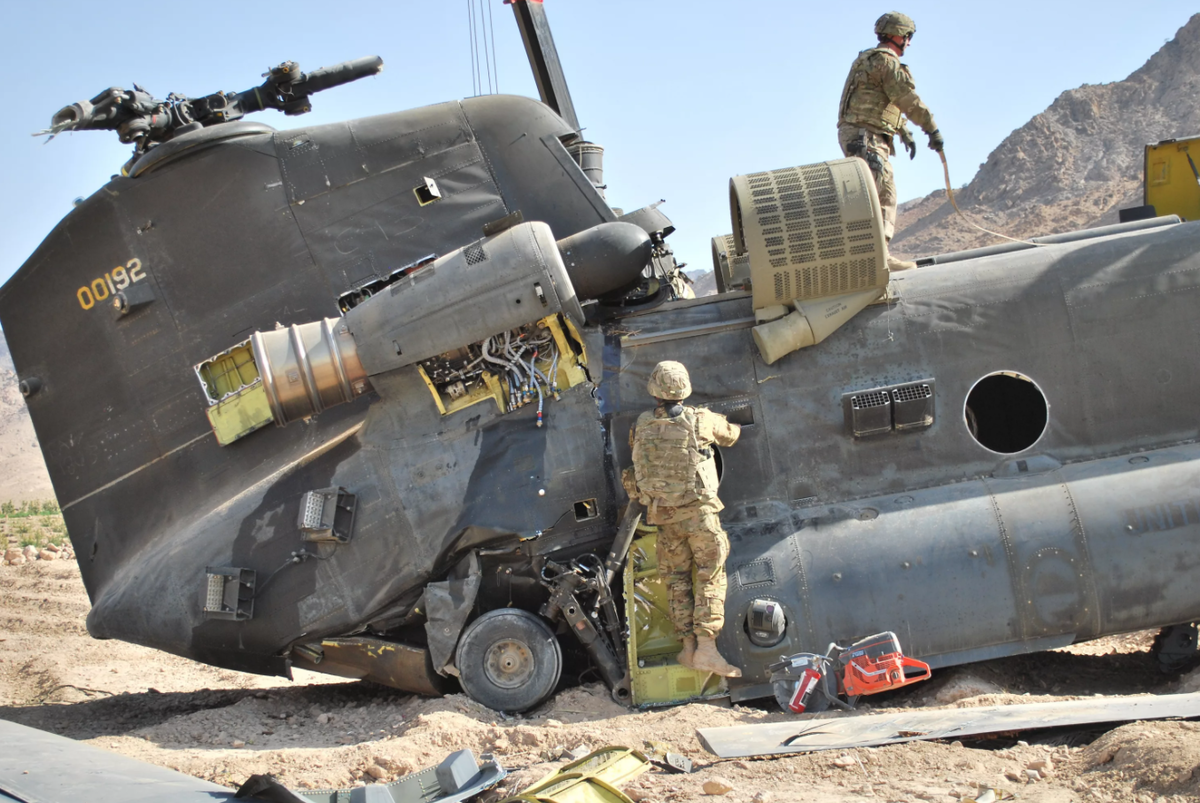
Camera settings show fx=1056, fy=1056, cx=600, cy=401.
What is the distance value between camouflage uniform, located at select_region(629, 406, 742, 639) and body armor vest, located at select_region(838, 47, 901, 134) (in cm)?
277

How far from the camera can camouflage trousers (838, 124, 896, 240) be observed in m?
7.16

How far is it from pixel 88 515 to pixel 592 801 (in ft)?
15.4

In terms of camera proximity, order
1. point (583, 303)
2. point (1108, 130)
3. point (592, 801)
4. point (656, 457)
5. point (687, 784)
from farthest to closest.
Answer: point (1108, 130) < point (583, 303) < point (656, 457) < point (687, 784) < point (592, 801)

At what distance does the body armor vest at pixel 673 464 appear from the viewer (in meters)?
5.73

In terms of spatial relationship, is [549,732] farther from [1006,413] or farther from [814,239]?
[1006,413]

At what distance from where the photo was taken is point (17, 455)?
189 feet

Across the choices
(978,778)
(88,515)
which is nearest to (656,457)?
(978,778)

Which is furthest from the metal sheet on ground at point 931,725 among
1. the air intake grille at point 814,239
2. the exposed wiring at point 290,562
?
the exposed wiring at point 290,562

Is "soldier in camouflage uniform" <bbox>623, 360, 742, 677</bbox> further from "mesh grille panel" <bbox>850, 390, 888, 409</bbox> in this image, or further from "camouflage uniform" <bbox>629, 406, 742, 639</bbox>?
"mesh grille panel" <bbox>850, 390, 888, 409</bbox>

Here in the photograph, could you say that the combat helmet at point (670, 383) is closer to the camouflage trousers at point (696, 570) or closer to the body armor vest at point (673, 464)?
the body armor vest at point (673, 464)

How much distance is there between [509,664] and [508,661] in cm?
2

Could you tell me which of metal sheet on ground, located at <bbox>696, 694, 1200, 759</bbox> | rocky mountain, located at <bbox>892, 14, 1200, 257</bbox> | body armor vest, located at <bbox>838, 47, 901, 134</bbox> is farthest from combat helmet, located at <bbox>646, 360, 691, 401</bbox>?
rocky mountain, located at <bbox>892, 14, 1200, 257</bbox>

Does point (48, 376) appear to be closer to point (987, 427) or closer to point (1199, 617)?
point (987, 427)

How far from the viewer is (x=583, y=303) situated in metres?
6.76
